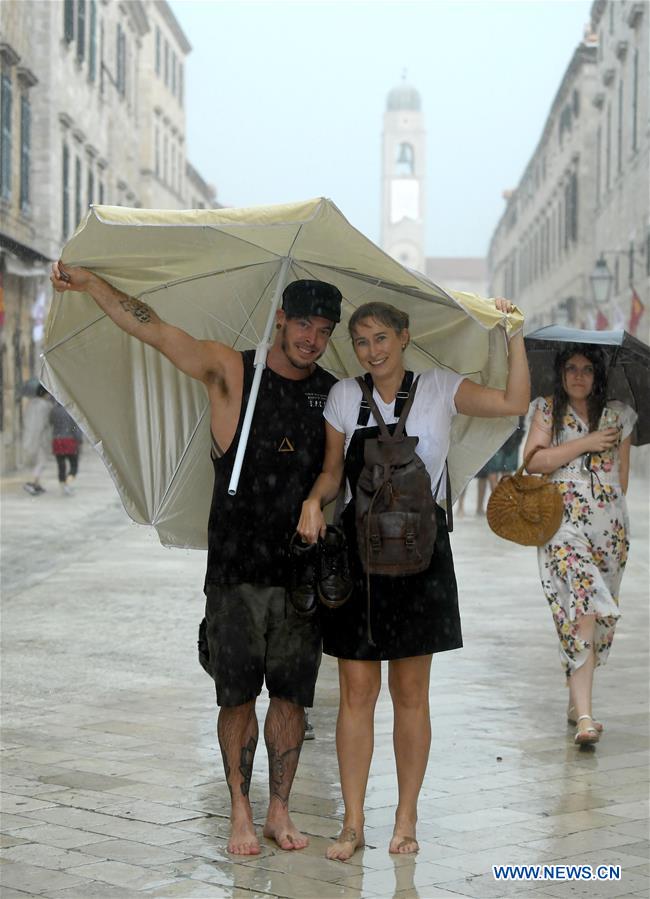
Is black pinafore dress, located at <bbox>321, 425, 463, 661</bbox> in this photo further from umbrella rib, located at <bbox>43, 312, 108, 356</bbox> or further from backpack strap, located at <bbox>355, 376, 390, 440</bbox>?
umbrella rib, located at <bbox>43, 312, 108, 356</bbox>

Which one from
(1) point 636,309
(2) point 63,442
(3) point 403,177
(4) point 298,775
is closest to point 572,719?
(4) point 298,775

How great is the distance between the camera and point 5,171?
1158 inches

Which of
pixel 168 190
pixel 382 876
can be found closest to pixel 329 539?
pixel 382 876

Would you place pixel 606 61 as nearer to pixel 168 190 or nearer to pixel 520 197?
pixel 168 190

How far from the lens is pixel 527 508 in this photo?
6758mm

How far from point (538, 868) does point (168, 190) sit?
189 feet

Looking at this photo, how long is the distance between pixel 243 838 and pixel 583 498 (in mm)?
2611

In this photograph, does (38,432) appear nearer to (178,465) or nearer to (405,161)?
(178,465)

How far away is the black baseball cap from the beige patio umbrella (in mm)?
148

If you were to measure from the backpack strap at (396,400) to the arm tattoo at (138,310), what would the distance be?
77 cm

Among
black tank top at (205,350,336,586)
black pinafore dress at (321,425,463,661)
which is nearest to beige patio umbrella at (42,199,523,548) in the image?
black tank top at (205,350,336,586)

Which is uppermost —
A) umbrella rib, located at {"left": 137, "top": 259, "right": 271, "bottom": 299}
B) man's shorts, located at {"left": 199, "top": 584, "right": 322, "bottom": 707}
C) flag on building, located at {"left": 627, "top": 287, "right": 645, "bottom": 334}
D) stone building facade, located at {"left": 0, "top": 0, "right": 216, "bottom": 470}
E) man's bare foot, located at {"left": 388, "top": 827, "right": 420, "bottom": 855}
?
stone building facade, located at {"left": 0, "top": 0, "right": 216, "bottom": 470}

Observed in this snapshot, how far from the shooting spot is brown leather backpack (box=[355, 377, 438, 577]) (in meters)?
4.69

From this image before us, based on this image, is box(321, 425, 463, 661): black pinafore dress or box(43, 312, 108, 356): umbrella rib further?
box(43, 312, 108, 356): umbrella rib
